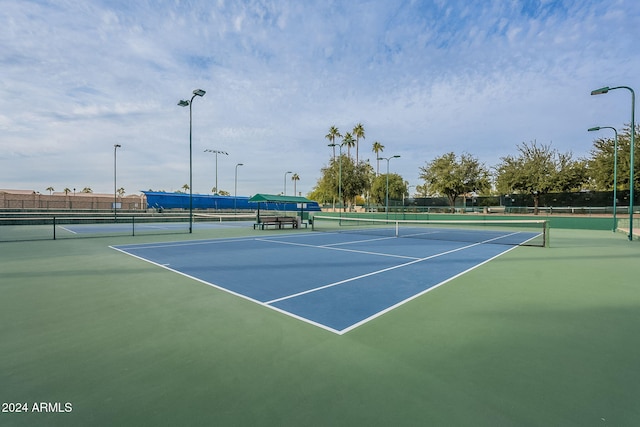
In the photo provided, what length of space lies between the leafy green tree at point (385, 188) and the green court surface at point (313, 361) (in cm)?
5655

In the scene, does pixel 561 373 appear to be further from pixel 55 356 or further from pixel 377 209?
pixel 377 209

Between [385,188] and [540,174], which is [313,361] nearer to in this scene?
[540,174]

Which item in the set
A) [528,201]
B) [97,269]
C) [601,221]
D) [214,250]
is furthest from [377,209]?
[97,269]

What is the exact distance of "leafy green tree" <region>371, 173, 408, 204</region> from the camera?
201ft

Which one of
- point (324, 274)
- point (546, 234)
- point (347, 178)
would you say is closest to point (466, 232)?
point (546, 234)

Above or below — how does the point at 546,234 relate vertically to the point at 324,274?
Result: above

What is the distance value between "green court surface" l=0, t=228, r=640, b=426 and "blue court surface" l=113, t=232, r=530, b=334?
0.40m

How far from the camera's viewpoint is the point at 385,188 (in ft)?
203

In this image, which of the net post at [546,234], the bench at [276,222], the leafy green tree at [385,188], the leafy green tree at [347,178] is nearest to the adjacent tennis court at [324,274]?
the net post at [546,234]

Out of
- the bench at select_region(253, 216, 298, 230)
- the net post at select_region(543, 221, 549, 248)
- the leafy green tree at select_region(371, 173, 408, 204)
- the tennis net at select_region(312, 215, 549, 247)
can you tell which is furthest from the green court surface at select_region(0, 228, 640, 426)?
the leafy green tree at select_region(371, 173, 408, 204)

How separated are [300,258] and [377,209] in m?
38.5

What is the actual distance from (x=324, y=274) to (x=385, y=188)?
185ft

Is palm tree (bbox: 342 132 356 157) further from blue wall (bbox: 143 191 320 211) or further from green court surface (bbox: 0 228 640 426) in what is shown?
green court surface (bbox: 0 228 640 426)

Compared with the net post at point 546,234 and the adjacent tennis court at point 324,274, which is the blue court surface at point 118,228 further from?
the net post at point 546,234
